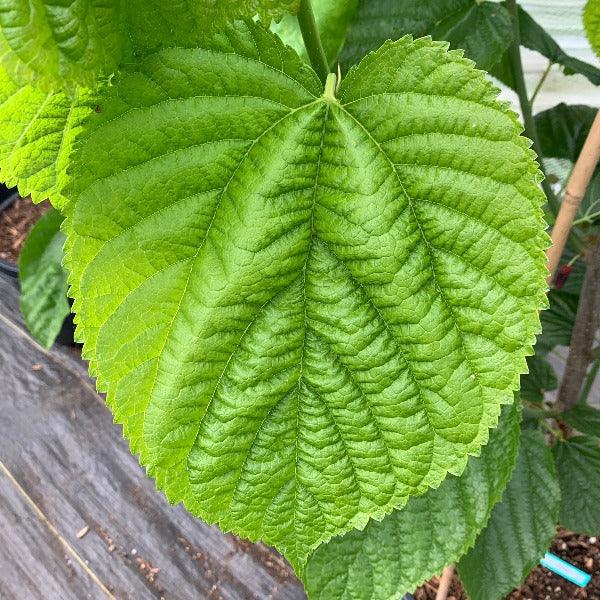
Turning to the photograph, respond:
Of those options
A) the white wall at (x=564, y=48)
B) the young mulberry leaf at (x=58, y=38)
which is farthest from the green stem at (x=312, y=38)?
the white wall at (x=564, y=48)

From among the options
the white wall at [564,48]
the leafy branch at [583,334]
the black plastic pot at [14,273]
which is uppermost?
the white wall at [564,48]

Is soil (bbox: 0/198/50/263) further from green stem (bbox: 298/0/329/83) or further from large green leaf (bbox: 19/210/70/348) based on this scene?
green stem (bbox: 298/0/329/83)

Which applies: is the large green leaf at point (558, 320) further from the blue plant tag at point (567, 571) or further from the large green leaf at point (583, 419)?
the blue plant tag at point (567, 571)

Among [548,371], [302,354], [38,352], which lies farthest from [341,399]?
[38,352]

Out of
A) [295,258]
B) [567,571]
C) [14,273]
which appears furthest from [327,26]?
[14,273]

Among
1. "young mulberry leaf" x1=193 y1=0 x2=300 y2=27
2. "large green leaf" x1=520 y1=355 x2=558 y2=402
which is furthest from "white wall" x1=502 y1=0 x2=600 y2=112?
"young mulberry leaf" x1=193 y1=0 x2=300 y2=27
